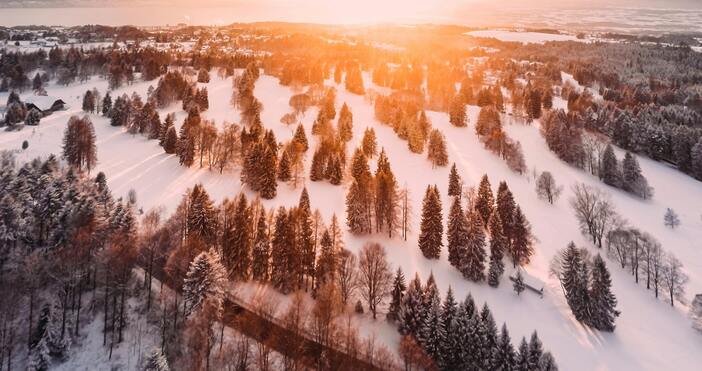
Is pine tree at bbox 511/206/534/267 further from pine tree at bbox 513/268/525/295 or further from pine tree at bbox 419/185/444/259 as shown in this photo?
pine tree at bbox 419/185/444/259

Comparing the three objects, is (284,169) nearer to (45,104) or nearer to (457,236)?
(457,236)

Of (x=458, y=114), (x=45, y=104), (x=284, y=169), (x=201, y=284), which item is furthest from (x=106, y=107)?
(x=458, y=114)

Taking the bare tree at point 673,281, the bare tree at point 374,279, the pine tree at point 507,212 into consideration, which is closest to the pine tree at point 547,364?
the bare tree at point 374,279

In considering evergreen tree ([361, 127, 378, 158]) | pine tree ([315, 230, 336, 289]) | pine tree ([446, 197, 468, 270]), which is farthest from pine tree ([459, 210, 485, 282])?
evergreen tree ([361, 127, 378, 158])

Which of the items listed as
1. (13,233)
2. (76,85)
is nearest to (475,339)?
(13,233)

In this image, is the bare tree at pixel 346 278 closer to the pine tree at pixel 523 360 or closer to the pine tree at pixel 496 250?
the pine tree at pixel 523 360

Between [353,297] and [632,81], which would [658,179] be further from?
[632,81]
